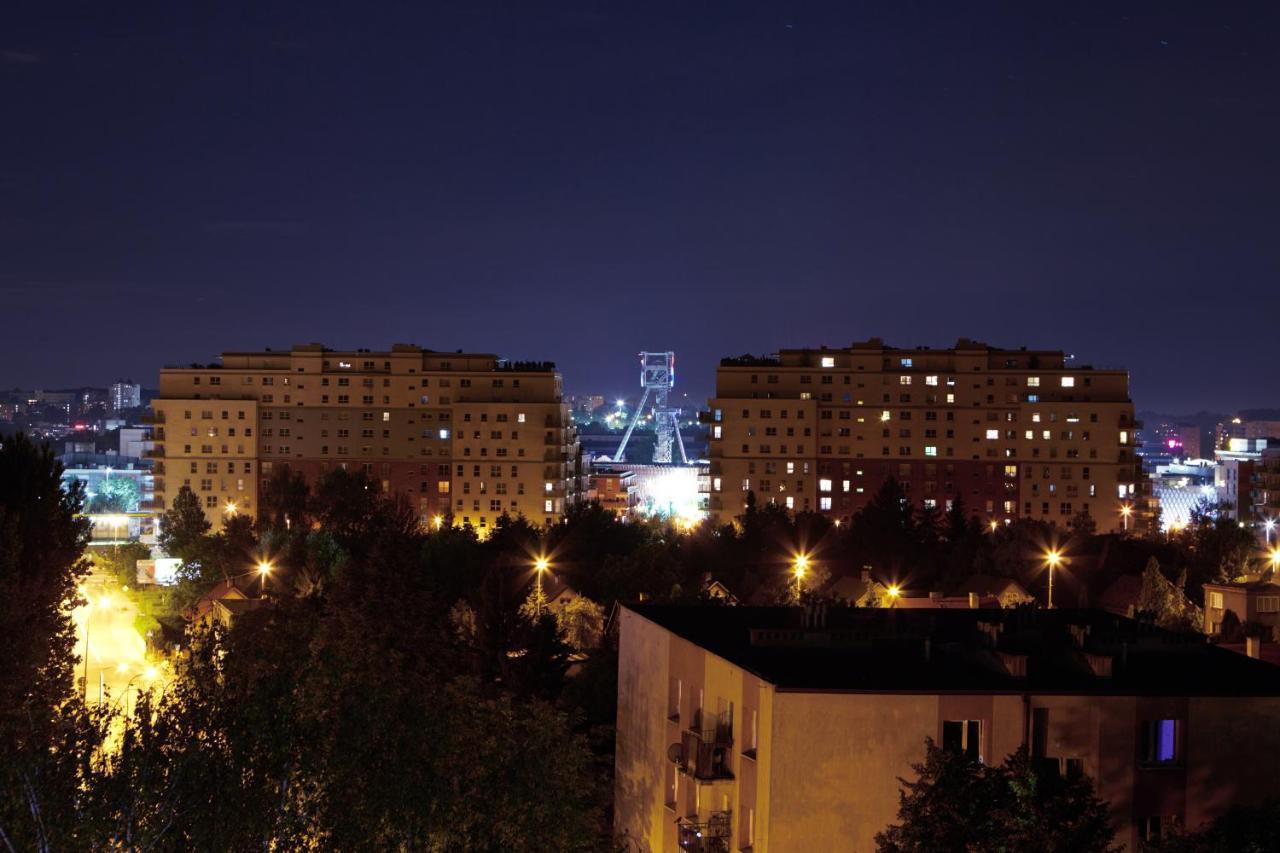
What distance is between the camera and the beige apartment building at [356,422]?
83.1m

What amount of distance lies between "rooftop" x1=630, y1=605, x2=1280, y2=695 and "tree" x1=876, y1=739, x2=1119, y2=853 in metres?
2.04

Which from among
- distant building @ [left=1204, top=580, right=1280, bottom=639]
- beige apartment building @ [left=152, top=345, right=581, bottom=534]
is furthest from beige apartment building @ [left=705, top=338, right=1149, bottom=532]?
distant building @ [left=1204, top=580, right=1280, bottom=639]

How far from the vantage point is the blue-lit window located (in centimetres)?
1625

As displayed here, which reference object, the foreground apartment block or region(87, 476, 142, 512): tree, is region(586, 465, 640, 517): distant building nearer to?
region(87, 476, 142, 512): tree

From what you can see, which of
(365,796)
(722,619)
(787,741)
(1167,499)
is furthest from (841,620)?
(1167,499)

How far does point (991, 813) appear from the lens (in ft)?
44.0

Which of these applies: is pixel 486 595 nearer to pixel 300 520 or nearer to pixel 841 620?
pixel 841 620

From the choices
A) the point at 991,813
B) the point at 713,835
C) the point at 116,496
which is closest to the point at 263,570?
the point at 713,835

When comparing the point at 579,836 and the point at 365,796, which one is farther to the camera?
the point at 579,836

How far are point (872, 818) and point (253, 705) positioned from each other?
694cm

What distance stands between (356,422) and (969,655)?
232 feet

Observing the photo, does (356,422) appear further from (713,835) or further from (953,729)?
(953,729)

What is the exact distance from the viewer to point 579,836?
51.5 feet

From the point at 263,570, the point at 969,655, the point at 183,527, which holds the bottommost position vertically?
the point at 263,570
